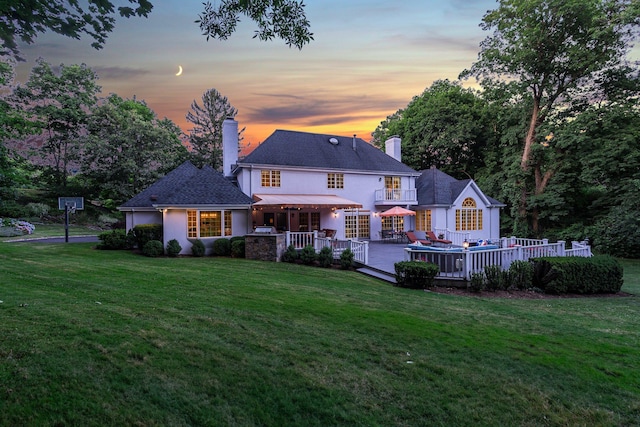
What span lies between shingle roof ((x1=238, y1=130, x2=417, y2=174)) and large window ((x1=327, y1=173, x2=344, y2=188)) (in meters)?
0.59

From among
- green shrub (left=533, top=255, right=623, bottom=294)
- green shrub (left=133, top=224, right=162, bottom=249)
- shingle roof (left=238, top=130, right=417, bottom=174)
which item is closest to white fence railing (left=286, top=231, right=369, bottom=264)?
green shrub (left=533, top=255, right=623, bottom=294)

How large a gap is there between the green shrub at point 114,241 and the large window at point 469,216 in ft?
73.0

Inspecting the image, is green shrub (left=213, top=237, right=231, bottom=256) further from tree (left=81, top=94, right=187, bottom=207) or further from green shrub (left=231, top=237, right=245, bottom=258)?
tree (left=81, top=94, right=187, bottom=207)

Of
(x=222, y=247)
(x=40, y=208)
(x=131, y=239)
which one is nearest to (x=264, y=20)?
(x=222, y=247)

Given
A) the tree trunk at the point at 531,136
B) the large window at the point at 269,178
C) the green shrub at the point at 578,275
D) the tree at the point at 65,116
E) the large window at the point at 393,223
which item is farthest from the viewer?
the tree at the point at 65,116

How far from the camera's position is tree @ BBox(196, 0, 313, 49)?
4945 mm

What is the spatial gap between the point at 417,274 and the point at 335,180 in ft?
48.0

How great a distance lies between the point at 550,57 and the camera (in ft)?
88.5

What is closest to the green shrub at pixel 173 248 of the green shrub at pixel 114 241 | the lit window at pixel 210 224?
the lit window at pixel 210 224

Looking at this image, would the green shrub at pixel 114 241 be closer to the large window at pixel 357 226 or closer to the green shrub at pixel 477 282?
the large window at pixel 357 226

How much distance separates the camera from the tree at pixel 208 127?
157 ft

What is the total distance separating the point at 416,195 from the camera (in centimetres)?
2678

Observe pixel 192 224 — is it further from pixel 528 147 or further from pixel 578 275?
pixel 528 147

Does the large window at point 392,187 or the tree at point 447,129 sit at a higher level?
the tree at point 447,129
